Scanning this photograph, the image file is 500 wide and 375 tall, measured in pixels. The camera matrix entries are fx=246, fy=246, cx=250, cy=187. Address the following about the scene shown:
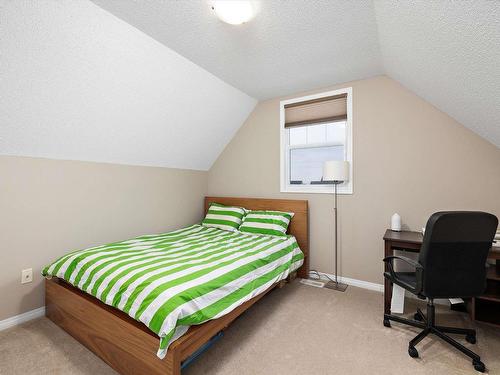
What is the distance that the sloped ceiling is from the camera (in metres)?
1.38

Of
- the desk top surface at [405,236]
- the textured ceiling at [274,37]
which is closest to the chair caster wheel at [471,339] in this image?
the desk top surface at [405,236]

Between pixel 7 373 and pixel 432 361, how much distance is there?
2835mm

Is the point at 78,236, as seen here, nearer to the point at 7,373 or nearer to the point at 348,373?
the point at 7,373

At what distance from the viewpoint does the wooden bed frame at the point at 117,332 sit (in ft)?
4.57

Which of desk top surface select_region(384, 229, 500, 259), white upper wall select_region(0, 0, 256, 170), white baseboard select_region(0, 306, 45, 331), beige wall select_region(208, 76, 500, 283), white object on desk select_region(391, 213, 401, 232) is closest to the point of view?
white upper wall select_region(0, 0, 256, 170)

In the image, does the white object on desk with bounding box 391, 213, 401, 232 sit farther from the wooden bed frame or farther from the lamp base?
the wooden bed frame

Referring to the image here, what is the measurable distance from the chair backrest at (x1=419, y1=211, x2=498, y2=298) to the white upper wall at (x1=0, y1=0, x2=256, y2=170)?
2628mm

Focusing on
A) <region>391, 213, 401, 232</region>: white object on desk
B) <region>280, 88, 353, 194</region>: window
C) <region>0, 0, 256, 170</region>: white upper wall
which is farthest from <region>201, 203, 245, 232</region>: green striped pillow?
<region>391, 213, 401, 232</region>: white object on desk

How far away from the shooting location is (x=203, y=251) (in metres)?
2.32

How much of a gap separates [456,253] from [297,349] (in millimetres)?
1307

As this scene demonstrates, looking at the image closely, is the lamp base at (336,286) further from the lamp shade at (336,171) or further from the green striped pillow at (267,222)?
the lamp shade at (336,171)

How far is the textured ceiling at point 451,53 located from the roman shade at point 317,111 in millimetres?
737

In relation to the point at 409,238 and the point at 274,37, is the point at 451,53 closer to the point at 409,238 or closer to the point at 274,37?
the point at 274,37

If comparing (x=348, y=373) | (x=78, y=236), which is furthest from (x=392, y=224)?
(x=78, y=236)
